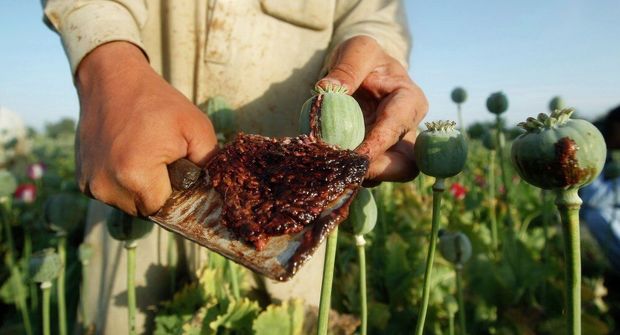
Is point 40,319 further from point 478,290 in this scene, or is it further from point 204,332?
point 478,290

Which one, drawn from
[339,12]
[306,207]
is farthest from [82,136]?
[339,12]

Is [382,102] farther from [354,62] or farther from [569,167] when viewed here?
[569,167]

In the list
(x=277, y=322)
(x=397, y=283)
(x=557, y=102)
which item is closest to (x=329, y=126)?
(x=277, y=322)

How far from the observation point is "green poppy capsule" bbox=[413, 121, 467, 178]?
93 cm

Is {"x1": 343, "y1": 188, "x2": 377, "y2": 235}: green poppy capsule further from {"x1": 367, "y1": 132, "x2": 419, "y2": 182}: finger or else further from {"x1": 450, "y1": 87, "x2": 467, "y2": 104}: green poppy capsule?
{"x1": 450, "y1": 87, "x2": 467, "y2": 104}: green poppy capsule

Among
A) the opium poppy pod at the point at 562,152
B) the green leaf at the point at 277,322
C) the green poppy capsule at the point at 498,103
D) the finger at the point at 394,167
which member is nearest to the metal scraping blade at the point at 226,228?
the finger at the point at 394,167

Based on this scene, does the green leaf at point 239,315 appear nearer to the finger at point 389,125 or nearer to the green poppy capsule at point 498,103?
the finger at point 389,125

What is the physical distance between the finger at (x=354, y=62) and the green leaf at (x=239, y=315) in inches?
33.8

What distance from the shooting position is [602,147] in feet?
2.38

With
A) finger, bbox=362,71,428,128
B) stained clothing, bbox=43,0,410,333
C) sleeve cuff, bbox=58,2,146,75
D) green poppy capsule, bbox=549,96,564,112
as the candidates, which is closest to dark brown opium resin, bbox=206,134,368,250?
finger, bbox=362,71,428,128

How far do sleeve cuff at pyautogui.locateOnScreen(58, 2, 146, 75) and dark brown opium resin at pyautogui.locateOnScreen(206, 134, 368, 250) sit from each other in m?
0.55

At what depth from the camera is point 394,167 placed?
1.06m

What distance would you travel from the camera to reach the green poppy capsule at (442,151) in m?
0.93

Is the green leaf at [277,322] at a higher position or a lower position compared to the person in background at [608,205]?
lower
